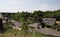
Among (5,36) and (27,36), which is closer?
(5,36)

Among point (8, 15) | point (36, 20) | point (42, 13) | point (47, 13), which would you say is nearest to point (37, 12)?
point (42, 13)

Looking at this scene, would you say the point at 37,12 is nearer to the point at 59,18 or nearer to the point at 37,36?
the point at 59,18

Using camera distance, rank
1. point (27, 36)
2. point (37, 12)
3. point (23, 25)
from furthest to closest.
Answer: point (37, 12) < point (23, 25) < point (27, 36)

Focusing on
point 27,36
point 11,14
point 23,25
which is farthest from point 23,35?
point 11,14

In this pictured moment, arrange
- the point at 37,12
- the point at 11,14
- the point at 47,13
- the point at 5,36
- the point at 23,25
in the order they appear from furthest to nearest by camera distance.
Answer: the point at 47,13 → the point at 37,12 → the point at 11,14 → the point at 23,25 → the point at 5,36

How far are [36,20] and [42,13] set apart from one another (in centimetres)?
302

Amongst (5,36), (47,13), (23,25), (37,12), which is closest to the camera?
(5,36)

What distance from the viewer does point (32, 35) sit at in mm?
4730

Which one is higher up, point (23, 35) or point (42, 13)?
point (23, 35)

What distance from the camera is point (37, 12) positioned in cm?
1294

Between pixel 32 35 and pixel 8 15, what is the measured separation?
550 cm

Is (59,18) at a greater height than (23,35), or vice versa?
(23,35)

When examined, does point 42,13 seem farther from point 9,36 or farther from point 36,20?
point 9,36

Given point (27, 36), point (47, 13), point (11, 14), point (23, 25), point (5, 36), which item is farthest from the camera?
point (47, 13)
